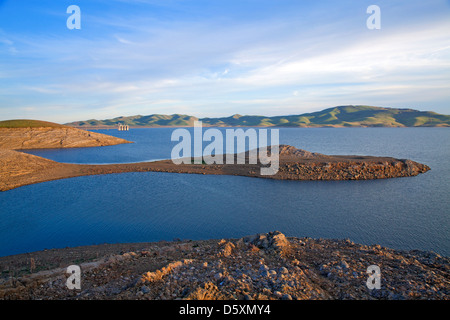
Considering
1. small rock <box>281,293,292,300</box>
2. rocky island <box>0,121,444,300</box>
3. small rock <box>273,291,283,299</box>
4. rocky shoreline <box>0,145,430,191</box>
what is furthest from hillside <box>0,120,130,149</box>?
small rock <box>281,293,292,300</box>

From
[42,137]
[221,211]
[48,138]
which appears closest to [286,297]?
[221,211]

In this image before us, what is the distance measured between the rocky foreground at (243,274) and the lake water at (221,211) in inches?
223

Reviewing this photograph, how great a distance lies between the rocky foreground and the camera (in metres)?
8.34

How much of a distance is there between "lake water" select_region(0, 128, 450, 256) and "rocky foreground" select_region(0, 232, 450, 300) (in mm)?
5662

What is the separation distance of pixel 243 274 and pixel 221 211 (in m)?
15.7

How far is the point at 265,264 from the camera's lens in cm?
1098

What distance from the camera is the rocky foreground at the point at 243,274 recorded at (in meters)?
8.34

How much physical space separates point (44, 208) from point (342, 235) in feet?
96.1

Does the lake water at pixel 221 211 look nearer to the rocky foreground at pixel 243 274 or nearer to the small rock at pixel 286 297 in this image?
the rocky foreground at pixel 243 274

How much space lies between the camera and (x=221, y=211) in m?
25.0

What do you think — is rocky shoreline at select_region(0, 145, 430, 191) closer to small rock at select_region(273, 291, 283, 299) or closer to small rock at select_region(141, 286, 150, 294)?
small rock at select_region(273, 291, 283, 299)

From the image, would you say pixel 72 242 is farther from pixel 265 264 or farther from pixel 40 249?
pixel 265 264

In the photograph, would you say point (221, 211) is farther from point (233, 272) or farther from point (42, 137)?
point (42, 137)
